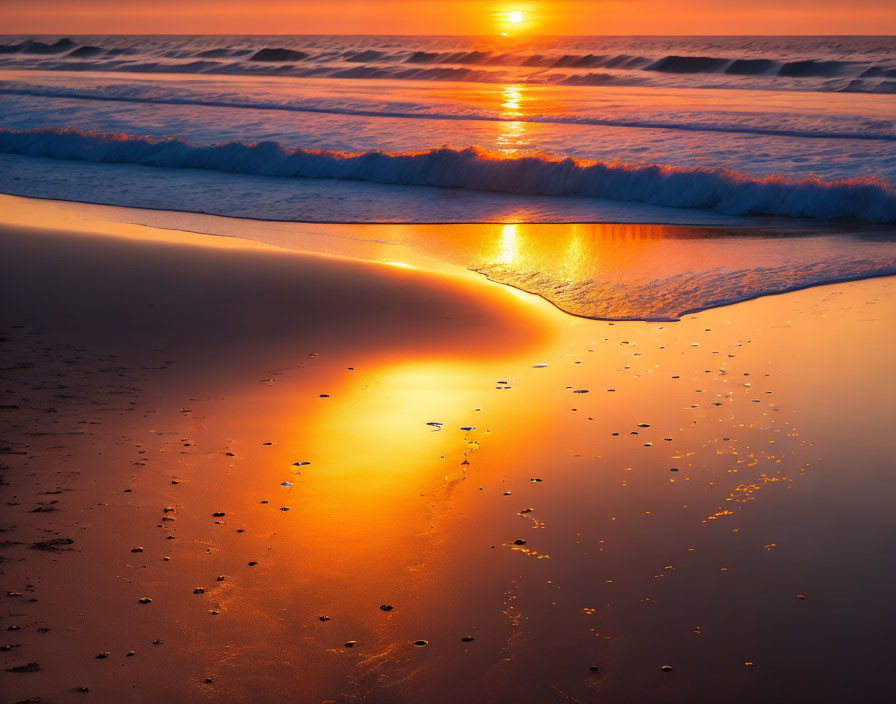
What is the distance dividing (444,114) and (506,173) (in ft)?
28.3

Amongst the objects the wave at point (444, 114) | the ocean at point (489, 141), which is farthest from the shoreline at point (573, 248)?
the wave at point (444, 114)

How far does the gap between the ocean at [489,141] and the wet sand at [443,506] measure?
19.2 ft

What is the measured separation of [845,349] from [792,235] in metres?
4.84

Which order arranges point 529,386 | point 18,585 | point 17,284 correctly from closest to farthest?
point 18,585
point 529,386
point 17,284

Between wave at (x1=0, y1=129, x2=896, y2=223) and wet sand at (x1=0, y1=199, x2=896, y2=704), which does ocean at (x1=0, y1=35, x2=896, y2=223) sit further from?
wet sand at (x1=0, y1=199, x2=896, y2=704)

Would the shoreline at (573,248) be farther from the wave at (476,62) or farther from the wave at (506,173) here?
the wave at (476,62)

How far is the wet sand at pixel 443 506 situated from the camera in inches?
116

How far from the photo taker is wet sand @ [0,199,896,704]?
2.96m

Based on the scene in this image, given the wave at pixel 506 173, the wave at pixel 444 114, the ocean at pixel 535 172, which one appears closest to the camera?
the ocean at pixel 535 172

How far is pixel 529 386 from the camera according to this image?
5.54 m

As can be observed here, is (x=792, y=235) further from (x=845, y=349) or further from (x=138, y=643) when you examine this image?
(x=138, y=643)

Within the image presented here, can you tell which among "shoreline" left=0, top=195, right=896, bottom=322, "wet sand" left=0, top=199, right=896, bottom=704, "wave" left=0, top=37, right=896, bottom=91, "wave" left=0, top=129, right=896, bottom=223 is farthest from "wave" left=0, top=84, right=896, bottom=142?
"wet sand" left=0, top=199, right=896, bottom=704

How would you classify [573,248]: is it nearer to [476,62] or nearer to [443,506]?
[443,506]

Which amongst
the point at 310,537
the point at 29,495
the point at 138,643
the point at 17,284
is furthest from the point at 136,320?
the point at 138,643
